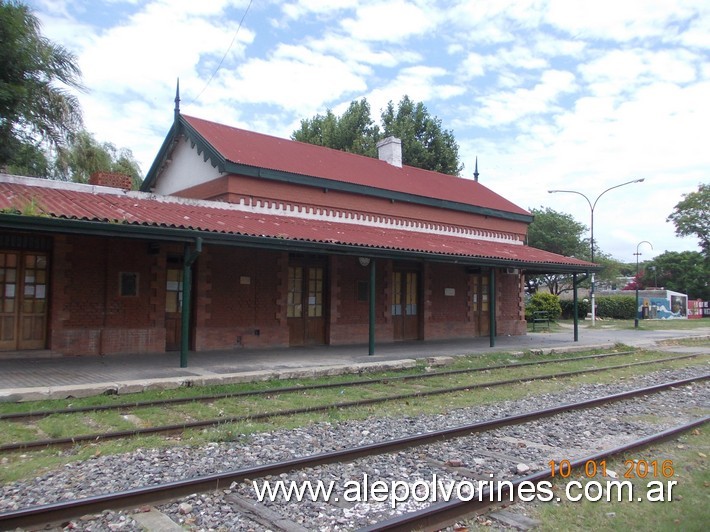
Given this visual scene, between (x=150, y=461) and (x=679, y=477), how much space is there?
5.37 m

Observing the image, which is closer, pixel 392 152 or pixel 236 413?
pixel 236 413

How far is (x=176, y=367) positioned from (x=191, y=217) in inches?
131

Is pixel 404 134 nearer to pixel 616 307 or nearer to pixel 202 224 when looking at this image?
pixel 616 307

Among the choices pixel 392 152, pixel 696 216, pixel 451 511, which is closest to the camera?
pixel 451 511

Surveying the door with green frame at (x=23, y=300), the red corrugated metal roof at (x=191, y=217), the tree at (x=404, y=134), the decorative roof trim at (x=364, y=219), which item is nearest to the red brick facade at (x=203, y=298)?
the door with green frame at (x=23, y=300)

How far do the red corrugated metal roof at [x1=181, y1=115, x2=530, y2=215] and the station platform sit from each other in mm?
5603

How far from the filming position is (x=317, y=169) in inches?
730

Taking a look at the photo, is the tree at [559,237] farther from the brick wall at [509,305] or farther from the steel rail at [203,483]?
the steel rail at [203,483]

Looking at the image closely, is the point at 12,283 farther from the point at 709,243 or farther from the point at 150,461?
the point at 709,243

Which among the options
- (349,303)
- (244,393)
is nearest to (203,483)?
(244,393)

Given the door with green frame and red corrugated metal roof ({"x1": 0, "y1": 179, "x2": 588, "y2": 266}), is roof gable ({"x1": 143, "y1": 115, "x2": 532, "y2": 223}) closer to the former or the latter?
red corrugated metal roof ({"x1": 0, "y1": 179, "x2": 588, "y2": 266})

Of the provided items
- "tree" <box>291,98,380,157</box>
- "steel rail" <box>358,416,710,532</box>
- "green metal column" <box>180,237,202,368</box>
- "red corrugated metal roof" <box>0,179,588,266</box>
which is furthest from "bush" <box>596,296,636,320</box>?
"steel rail" <box>358,416,710,532</box>

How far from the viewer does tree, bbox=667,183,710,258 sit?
57.9 m

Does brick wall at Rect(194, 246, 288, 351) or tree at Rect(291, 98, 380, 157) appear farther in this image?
tree at Rect(291, 98, 380, 157)
